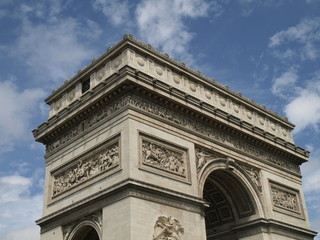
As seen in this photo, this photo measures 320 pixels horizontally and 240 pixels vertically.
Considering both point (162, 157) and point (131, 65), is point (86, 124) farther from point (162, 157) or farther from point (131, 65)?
point (162, 157)

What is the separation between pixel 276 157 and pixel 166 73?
9.19 metres

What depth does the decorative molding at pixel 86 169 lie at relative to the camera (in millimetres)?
18953

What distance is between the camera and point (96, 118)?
813 inches

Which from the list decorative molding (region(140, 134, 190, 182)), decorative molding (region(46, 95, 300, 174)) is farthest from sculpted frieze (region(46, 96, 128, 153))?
decorative molding (region(140, 134, 190, 182))

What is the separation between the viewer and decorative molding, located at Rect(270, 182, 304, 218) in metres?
25.0

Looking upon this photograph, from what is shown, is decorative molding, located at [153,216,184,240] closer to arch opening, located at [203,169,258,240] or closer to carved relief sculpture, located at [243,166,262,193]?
arch opening, located at [203,169,258,240]

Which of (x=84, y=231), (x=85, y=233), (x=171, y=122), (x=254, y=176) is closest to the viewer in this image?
(x=84, y=231)

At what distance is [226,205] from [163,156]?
7.23 metres

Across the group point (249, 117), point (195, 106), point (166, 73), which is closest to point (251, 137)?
point (249, 117)

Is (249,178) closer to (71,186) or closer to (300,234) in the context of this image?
(300,234)

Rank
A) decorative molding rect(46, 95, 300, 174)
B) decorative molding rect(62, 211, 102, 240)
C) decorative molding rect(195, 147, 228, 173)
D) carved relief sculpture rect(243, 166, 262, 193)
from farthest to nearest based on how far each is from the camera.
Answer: carved relief sculpture rect(243, 166, 262, 193), decorative molding rect(195, 147, 228, 173), decorative molding rect(46, 95, 300, 174), decorative molding rect(62, 211, 102, 240)

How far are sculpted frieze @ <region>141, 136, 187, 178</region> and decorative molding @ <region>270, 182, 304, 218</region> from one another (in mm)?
7351

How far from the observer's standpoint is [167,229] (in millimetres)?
17797

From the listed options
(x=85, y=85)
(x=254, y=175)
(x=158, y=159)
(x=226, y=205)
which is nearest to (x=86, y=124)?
(x=85, y=85)
